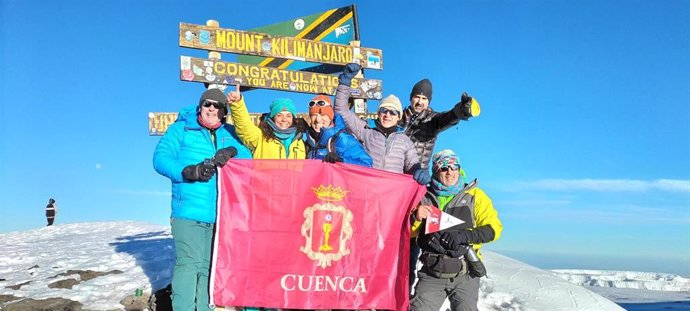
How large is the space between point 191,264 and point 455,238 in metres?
2.73

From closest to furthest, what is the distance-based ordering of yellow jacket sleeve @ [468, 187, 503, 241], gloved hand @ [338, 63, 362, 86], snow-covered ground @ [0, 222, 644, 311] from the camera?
1. yellow jacket sleeve @ [468, 187, 503, 241]
2. gloved hand @ [338, 63, 362, 86]
3. snow-covered ground @ [0, 222, 644, 311]

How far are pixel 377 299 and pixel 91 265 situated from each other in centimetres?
602

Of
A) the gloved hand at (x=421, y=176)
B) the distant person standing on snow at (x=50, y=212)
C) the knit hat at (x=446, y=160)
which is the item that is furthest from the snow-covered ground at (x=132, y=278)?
the distant person standing on snow at (x=50, y=212)

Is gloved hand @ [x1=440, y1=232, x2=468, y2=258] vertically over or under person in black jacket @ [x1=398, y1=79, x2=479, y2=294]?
under

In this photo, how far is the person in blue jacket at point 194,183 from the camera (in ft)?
15.3

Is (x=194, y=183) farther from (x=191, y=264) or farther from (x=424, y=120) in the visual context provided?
(x=424, y=120)

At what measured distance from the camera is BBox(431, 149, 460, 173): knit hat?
481 centimetres

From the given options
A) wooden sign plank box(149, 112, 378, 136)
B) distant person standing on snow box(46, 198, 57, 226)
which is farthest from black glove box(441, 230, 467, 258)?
distant person standing on snow box(46, 198, 57, 226)

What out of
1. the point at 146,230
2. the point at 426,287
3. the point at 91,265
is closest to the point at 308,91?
the point at 91,265

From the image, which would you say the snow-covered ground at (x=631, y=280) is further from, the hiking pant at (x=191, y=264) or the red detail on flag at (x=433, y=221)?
the hiking pant at (x=191, y=264)

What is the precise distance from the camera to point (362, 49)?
10672 millimetres

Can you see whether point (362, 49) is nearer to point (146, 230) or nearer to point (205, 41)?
point (205, 41)

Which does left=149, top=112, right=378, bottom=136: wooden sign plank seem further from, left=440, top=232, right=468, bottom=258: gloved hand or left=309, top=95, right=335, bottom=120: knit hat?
left=440, top=232, right=468, bottom=258: gloved hand

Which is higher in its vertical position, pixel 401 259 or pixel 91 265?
pixel 401 259
